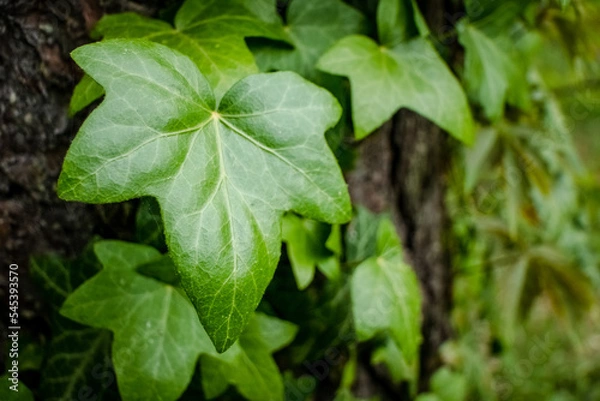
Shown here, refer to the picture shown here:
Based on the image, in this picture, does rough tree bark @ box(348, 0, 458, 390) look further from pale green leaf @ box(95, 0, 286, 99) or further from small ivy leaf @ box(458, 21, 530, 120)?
pale green leaf @ box(95, 0, 286, 99)

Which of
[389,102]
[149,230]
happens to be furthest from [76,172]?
[389,102]

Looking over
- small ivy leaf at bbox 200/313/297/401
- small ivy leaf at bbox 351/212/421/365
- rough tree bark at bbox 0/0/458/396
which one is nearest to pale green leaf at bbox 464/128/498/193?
rough tree bark at bbox 0/0/458/396

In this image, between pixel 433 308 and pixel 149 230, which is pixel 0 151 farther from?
pixel 433 308

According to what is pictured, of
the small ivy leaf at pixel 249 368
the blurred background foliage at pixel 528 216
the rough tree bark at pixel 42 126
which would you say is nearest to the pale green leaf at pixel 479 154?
the blurred background foliage at pixel 528 216

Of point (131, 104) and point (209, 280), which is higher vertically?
point (131, 104)

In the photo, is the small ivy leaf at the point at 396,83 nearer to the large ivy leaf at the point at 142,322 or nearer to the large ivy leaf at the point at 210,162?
the large ivy leaf at the point at 210,162

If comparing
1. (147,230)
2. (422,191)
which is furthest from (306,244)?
(422,191)
